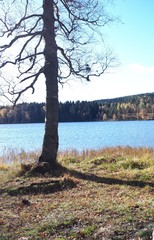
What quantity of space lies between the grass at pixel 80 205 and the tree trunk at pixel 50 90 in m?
0.95

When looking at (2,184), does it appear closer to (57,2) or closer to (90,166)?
(90,166)

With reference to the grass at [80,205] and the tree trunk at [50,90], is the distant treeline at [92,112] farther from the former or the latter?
the grass at [80,205]

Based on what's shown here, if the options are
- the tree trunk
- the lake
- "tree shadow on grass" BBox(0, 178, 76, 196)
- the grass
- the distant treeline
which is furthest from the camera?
the distant treeline

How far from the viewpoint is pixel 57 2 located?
39.4 ft

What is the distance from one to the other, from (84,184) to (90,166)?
2.96 metres

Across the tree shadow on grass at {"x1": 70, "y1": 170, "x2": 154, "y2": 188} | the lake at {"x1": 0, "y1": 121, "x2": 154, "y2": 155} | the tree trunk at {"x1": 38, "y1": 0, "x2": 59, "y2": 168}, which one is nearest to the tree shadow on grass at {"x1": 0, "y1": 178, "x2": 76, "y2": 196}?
the tree shadow on grass at {"x1": 70, "y1": 170, "x2": 154, "y2": 188}

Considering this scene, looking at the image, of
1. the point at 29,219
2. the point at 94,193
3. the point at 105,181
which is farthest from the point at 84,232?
the point at 105,181

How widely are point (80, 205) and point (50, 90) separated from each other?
516cm

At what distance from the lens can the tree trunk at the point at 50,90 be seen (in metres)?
10.9

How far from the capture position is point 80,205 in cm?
655

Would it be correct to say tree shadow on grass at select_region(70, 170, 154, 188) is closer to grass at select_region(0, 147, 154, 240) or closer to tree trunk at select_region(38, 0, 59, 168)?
grass at select_region(0, 147, 154, 240)

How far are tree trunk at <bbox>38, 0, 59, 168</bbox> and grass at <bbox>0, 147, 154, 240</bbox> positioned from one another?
95 cm

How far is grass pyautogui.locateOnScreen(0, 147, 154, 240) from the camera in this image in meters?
5.07

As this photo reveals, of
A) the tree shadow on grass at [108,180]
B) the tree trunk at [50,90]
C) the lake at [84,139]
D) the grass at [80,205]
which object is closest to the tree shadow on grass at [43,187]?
the grass at [80,205]
